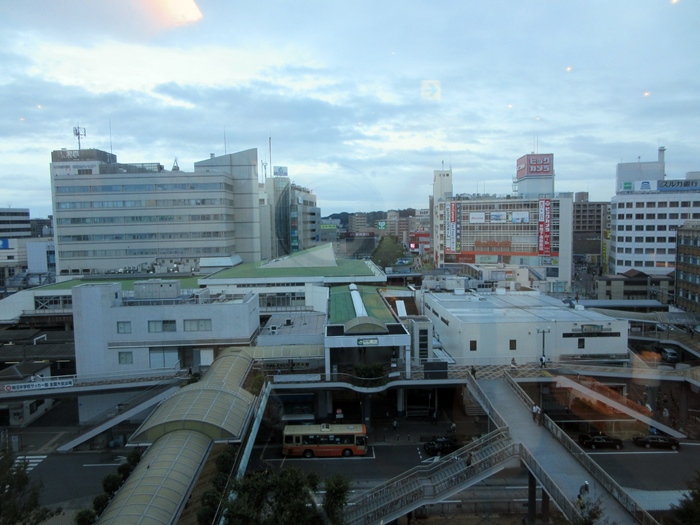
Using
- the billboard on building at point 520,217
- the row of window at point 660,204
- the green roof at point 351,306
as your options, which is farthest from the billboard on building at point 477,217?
the green roof at point 351,306

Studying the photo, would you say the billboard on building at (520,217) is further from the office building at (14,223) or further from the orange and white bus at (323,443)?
the office building at (14,223)

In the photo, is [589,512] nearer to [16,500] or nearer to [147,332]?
[16,500]

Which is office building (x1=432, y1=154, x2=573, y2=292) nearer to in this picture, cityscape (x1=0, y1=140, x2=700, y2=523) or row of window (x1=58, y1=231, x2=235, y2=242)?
cityscape (x1=0, y1=140, x2=700, y2=523)

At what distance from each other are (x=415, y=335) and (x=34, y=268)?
2335cm

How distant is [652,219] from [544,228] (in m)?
4.47

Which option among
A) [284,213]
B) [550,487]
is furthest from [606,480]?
[284,213]

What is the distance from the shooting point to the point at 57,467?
24.0 feet

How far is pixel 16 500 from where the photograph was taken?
4.38 metres

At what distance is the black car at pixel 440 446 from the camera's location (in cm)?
738

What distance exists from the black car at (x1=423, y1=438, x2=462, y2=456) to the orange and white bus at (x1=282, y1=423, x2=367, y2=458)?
917mm

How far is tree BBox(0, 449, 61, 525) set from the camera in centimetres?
412

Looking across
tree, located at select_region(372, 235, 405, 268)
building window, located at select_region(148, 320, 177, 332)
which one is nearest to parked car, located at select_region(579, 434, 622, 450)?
building window, located at select_region(148, 320, 177, 332)

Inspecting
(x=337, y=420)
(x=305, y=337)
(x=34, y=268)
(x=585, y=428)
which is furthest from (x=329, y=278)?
(x=34, y=268)

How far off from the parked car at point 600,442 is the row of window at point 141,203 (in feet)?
54.7
